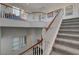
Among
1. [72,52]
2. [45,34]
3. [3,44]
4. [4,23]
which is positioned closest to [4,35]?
[3,44]

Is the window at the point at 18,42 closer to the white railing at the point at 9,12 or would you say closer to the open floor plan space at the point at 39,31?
the open floor plan space at the point at 39,31

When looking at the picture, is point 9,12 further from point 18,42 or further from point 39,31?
point 39,31

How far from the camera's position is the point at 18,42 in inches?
182

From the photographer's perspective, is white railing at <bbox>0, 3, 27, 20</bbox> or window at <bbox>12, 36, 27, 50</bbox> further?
window at <bbox>12, 36, 27, 50</bbox>

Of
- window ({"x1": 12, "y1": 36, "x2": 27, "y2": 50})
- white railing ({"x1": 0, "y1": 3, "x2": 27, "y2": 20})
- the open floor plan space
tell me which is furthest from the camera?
window ({"x1": 12, "y1": 36, "x2": 27, "y2": 50})

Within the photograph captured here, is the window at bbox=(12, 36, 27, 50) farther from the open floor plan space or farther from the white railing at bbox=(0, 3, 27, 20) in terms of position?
the white railing at bbox=(0, 3, 27, 20)

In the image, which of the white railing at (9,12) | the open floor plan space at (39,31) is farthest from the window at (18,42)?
the white railing at (9,12)

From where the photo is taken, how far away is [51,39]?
215cm

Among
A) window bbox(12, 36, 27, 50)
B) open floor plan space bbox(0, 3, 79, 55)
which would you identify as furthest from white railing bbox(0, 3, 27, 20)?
window bbox(12, 36, 27, 50)

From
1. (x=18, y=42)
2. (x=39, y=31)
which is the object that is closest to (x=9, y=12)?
(x=18, y=42)

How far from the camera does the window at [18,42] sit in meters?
4.32

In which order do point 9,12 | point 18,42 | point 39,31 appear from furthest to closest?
1. point 39,31
2. point 18,42
3. point 9,12

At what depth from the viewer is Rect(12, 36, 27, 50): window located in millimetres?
4316
